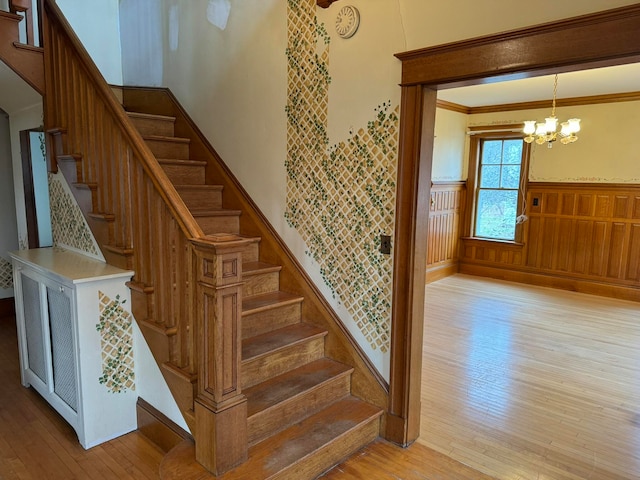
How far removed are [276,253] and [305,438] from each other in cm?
129

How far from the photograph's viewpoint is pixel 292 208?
10.0ft

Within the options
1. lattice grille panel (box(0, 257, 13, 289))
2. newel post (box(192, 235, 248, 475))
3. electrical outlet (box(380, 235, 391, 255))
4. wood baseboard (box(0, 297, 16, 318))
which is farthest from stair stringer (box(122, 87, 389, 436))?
wood baseboard (box(0, 297, 16, 318))

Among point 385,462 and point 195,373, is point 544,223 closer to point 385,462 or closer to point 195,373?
point 385,462

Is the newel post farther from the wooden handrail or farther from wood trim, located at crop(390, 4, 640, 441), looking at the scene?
the wooden handrail

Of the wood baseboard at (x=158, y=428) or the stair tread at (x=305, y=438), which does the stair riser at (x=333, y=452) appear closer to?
the stair tread at (x=305, y=438)

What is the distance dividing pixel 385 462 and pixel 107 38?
14.6ft

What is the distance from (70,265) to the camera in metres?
2.76

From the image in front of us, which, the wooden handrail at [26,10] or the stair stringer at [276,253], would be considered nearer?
the stair stringer at [276,253]

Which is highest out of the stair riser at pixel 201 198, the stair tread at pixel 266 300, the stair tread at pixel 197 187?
the stair tread at pixel 197 187

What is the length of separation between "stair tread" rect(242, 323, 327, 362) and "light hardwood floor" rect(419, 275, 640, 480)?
3.01 feet

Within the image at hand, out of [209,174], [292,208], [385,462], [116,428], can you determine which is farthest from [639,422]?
[209,174]

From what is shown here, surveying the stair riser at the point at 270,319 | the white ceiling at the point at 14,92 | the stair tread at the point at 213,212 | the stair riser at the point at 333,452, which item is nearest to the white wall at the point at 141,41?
the white ceiling at the point at 14,92

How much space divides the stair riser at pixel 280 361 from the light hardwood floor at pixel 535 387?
0.83 metres

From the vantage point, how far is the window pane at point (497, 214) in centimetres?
668
